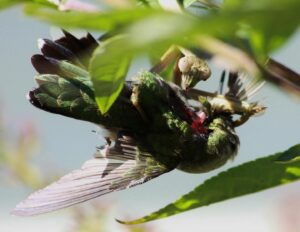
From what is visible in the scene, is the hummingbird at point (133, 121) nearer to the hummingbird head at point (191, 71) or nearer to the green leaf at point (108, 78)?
the hummingbird head at point (191, 71)

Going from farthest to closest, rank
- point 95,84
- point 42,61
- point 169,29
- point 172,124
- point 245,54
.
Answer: point 172,124
point 42,61
point 95,84
point 245,54
point 169,29

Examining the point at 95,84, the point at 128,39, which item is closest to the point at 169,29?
the point at 128,39

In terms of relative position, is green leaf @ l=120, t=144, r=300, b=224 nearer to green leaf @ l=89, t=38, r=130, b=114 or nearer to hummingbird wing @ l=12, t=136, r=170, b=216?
hummingbird wing @ l=12, t=136, r=170, b=216

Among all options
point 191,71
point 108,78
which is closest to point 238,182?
point 191,71

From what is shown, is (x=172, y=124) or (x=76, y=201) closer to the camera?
(x=76, y=201)

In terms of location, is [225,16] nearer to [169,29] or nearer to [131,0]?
[169,29]

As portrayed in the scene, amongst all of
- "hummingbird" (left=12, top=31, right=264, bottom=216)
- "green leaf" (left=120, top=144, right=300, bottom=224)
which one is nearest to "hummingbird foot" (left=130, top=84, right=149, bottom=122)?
"hummingbird" (left=12, top=31, right=264, bottom=216)
